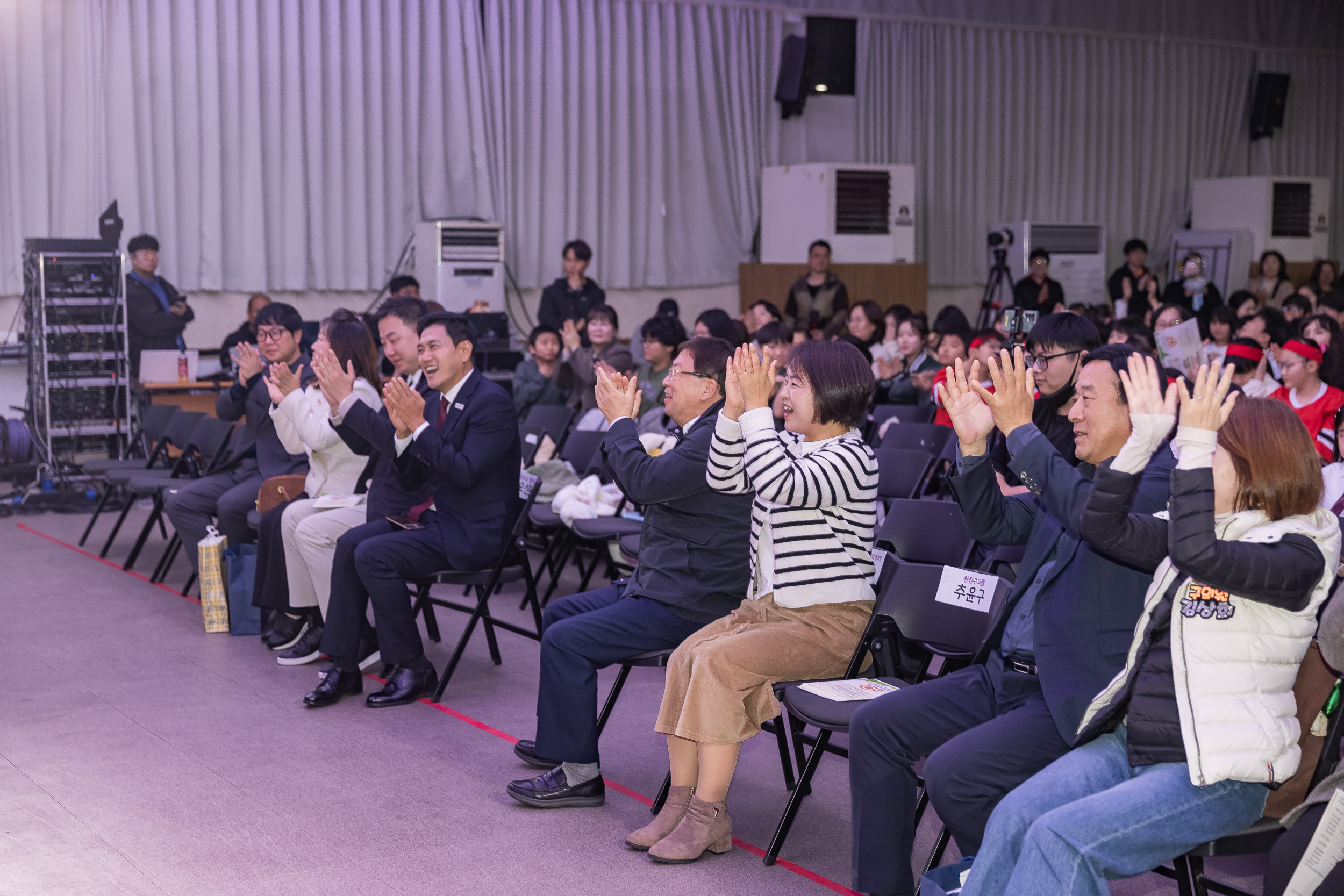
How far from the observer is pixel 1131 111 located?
12859 millimetres

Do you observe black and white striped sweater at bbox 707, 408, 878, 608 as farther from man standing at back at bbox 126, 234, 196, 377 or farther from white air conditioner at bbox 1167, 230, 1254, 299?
white air conditioner at bbox 1167, 230, 1254, 299

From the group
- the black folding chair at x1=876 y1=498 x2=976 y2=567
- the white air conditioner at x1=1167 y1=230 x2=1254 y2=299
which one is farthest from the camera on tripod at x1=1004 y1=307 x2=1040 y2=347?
the white air conditioner at x1=1167 y1=230 x2=1254 y2=299

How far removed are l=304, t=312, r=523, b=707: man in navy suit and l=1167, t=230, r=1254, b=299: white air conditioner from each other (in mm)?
9606

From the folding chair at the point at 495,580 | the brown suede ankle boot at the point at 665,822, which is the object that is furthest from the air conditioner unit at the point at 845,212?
the brown suede ankle boot at the point at 665,822

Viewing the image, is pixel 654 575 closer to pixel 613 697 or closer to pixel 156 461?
pixel 613 697

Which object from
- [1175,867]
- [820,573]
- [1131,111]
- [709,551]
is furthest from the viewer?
[1131,111]

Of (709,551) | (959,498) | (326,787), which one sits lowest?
(326,787)

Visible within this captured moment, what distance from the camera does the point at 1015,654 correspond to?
2.83 m

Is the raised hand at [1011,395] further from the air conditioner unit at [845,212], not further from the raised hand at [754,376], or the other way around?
the air conditioner unit at [845,212]

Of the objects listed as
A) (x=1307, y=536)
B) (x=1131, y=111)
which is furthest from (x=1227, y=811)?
(x=1131, y=111)

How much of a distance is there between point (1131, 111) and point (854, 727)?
1149 cm

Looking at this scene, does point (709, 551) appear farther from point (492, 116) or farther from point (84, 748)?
point (492, 116)

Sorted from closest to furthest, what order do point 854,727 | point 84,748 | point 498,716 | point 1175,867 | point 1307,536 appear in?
point 1307,536 → point 1175,867 → point 854,727 → point 84,748 → point 498,716

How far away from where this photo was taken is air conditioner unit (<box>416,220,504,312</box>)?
962 cm
